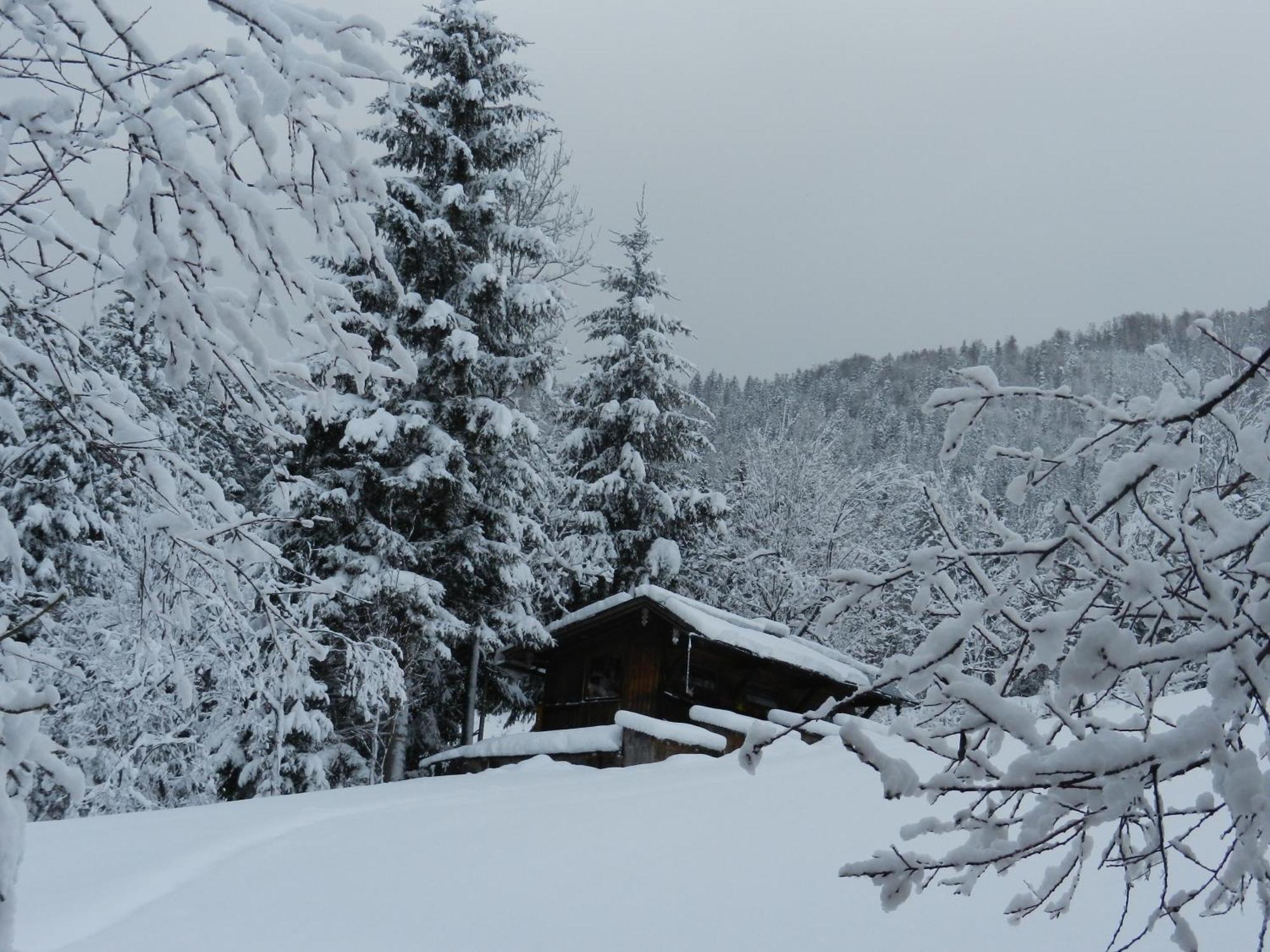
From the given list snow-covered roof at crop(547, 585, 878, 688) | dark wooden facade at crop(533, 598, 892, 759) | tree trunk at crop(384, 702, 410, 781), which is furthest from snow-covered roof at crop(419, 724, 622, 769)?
dark wooden facade at crop(533, 598, 892, 759)

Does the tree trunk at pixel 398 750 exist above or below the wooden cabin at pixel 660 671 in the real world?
below

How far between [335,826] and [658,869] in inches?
88.5

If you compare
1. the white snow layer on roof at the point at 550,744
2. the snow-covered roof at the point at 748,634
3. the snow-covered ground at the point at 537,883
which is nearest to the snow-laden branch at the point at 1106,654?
the snow-covered ground at the point at 537,883

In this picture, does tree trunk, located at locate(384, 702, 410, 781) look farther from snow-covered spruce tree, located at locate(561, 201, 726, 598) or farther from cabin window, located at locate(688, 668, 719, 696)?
snow-covered spruce tree, located at locate(561, 201, 726, 598)

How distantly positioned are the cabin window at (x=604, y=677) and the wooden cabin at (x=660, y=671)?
2 centimetres

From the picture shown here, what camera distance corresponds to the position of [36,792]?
467 inches

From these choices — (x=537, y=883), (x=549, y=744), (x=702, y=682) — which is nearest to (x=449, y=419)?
(x=702, y=682)

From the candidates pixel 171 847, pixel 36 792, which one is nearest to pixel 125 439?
pixel 171 847

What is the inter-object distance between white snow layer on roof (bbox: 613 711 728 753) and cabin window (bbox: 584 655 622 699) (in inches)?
231

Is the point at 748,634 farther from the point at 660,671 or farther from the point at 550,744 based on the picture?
the point at 550,744

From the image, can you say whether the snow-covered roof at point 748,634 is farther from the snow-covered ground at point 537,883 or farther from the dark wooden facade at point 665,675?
the snow-covered ground at point 537,883

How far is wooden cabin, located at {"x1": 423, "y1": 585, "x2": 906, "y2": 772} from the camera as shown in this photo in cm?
1266

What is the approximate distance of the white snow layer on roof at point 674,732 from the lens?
8.95 metres

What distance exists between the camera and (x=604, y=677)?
53.5ft
